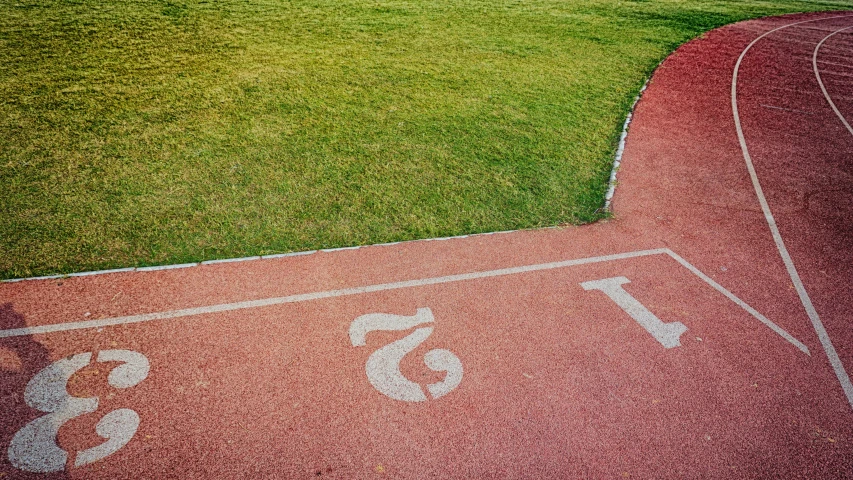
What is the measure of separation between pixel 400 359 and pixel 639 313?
9.01 feet

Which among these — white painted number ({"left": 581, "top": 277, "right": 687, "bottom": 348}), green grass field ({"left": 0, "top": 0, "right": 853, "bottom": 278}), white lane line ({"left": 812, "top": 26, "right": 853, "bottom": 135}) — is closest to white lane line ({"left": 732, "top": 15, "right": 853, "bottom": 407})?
white painted number ({"left": 581, "top": 277, "right": 687, "bottom": 348})

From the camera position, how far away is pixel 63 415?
13.3 ft

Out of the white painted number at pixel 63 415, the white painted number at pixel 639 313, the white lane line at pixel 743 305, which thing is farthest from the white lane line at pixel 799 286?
the white painted number at pixel 63 415

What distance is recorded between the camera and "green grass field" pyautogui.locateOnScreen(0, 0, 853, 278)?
21.3 ft

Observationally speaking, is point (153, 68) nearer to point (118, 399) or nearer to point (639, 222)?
point (118, 399)

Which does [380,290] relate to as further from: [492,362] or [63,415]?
[63,415]

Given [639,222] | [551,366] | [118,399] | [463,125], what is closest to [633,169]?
[639,222]

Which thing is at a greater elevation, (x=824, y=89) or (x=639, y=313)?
(x=824, y=89)

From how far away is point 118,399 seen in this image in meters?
4.22

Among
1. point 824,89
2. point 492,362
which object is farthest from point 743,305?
point 824,89

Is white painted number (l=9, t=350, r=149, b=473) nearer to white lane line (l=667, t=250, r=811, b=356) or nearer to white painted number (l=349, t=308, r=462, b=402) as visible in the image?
white painted number (l=349, t=308, r=462, b=402)

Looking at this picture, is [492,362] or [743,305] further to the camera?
[743,305]

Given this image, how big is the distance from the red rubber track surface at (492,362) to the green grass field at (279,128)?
71cm

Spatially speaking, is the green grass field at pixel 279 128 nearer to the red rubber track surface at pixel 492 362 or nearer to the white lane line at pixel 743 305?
the red rubber track surface at pixel 492 362
